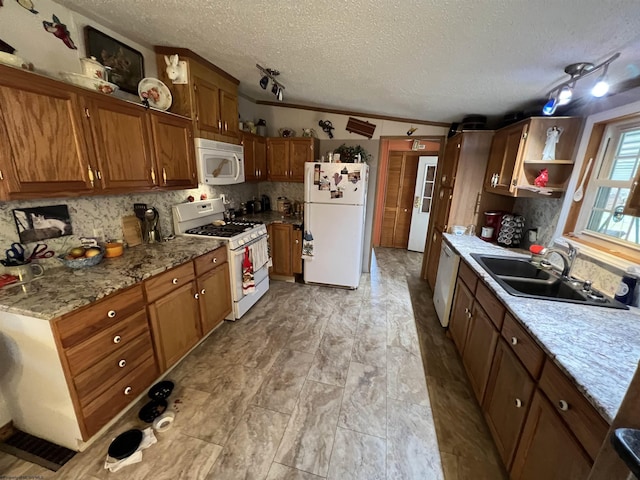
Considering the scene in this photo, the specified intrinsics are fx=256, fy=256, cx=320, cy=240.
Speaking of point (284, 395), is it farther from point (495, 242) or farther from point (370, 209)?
point (370, 209)

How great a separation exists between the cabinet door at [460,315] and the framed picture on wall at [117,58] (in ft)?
10.4

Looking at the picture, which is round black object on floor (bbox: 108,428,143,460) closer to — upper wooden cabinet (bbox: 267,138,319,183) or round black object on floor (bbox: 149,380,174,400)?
round black object on floor (bbox: 149,380,174,400)

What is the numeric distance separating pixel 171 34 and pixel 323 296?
9.61ft

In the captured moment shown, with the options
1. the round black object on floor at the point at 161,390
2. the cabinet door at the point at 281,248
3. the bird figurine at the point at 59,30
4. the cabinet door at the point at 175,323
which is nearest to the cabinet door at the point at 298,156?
the cabinet door at the point at 281,248

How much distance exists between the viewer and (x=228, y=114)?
2.77 meters

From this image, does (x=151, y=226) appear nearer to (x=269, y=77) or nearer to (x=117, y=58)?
(x=117, y=58)

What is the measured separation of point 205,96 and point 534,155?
2971 millimetres

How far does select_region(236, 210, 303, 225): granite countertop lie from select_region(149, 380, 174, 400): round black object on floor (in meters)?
2.01

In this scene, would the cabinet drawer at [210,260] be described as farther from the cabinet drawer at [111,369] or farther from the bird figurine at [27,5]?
the bird figurine at [27,5]

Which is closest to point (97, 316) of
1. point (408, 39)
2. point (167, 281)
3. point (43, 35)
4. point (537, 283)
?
point (167, 281)

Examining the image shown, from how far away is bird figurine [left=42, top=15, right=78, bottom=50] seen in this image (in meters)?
1.53

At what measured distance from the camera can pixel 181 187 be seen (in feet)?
7.47

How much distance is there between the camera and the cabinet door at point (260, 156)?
3431 mm

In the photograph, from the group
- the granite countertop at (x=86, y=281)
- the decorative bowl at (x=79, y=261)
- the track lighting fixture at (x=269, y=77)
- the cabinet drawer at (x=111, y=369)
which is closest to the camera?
the granite countertop at (x=86, y=281)
